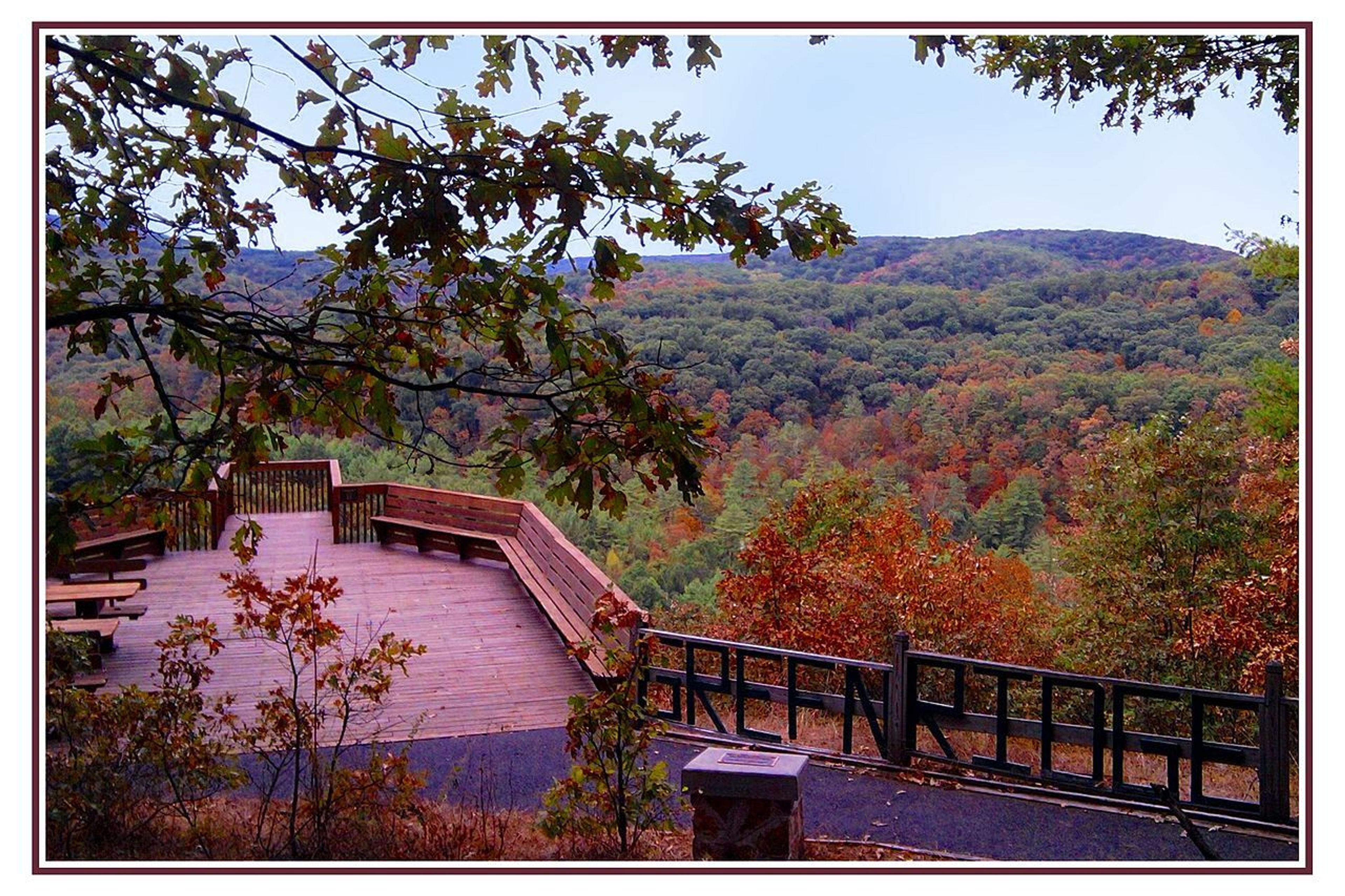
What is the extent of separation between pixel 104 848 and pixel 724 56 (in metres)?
3.38

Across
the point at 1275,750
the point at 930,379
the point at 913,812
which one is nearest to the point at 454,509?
the point at 913,812

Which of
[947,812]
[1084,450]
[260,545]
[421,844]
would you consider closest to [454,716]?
[421,844]

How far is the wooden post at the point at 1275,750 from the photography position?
14.6ft

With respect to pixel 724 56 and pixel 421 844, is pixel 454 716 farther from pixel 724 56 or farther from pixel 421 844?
pixel 724 56

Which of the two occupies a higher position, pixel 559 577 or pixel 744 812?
pixel 559 577

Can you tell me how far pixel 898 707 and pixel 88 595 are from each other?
216 inches

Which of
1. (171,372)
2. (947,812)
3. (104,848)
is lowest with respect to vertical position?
(947,812)

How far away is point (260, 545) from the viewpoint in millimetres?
11742

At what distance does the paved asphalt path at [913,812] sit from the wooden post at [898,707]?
0.19 meters

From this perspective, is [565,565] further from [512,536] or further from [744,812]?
[744,812]

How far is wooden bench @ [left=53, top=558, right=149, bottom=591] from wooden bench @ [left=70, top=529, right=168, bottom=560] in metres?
0.19

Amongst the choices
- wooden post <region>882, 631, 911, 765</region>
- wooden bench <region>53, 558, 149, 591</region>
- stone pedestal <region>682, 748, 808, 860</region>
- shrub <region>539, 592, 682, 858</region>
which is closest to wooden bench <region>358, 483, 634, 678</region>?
wooden post <region>882, 631, 911, 765</region>

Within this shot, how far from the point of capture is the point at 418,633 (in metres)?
7.89
